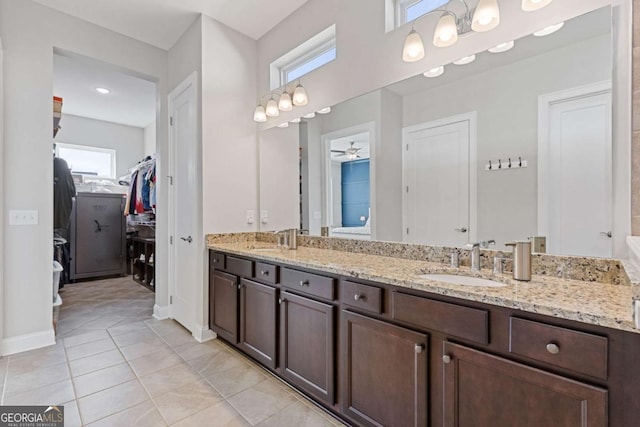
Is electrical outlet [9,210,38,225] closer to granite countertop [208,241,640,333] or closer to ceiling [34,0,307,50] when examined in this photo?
ceiling [34,0,307,50]

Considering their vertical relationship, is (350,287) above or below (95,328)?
above

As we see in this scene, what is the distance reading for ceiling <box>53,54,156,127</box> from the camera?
3873mm

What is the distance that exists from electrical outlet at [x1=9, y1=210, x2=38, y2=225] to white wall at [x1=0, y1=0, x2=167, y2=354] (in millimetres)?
34

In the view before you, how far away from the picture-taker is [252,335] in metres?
2.29

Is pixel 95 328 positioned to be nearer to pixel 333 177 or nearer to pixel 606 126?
pixel 333 177

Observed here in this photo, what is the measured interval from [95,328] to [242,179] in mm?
2039

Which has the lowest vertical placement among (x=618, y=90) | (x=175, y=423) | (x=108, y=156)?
(x=175, y=423)

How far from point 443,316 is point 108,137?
6.92 metres

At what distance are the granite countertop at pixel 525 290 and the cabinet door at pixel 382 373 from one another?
0.22 meters

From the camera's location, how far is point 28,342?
256 centimetres

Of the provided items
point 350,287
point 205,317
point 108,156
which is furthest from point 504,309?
point 108,156

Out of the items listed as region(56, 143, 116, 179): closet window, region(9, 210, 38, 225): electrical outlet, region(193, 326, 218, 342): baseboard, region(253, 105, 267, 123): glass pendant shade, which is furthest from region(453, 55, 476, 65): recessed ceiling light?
region(56, 143, 116, 179): closet window

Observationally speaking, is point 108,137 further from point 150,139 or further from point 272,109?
point 272,109

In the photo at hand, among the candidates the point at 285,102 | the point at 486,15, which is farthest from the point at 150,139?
the point at 486,15
